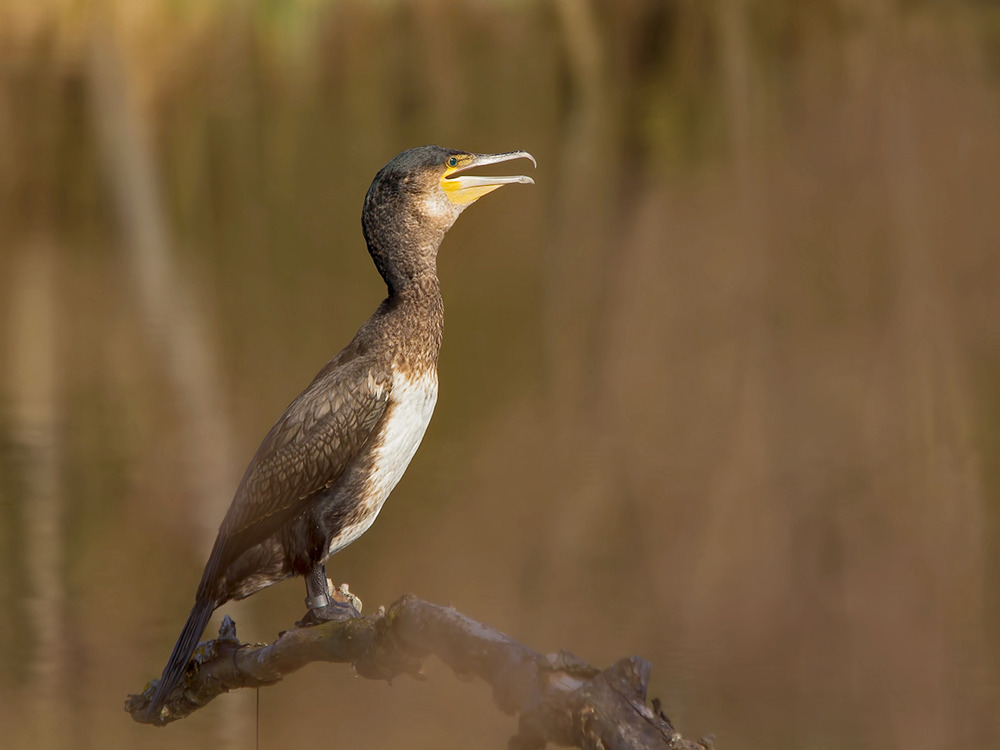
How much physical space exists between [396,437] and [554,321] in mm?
4706

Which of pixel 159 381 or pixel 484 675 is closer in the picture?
pixel 484 675

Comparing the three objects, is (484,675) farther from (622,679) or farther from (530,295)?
(530,295)

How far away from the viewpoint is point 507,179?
2039mm

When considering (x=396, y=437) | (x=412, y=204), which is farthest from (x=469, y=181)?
(x=396, y=437)

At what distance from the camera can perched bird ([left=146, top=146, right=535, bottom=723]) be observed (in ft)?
6.67

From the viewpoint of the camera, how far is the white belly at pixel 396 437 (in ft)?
6.73

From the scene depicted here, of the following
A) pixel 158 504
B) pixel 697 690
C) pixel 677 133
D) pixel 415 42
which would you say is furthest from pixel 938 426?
pixel 158 504

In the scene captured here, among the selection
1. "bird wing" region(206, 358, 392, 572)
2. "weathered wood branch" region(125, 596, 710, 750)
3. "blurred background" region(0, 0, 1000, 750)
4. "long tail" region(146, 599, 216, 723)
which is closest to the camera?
"weathered wood branch" region(125, 596, 710, 750)

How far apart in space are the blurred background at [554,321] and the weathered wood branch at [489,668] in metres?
3.34

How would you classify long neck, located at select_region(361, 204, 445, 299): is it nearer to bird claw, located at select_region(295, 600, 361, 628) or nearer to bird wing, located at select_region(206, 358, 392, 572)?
bird wing, located at select_region(206, 358, 392, 572)

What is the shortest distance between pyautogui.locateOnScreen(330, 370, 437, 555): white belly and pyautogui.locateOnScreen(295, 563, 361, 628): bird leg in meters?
0.10

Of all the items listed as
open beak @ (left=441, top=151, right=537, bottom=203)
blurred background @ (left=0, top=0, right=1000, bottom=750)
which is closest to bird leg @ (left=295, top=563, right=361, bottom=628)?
open beak @ (left=441, top=151, right=537, bottom=203)

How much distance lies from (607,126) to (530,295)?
5.24ft

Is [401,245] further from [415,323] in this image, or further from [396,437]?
[396,437]
